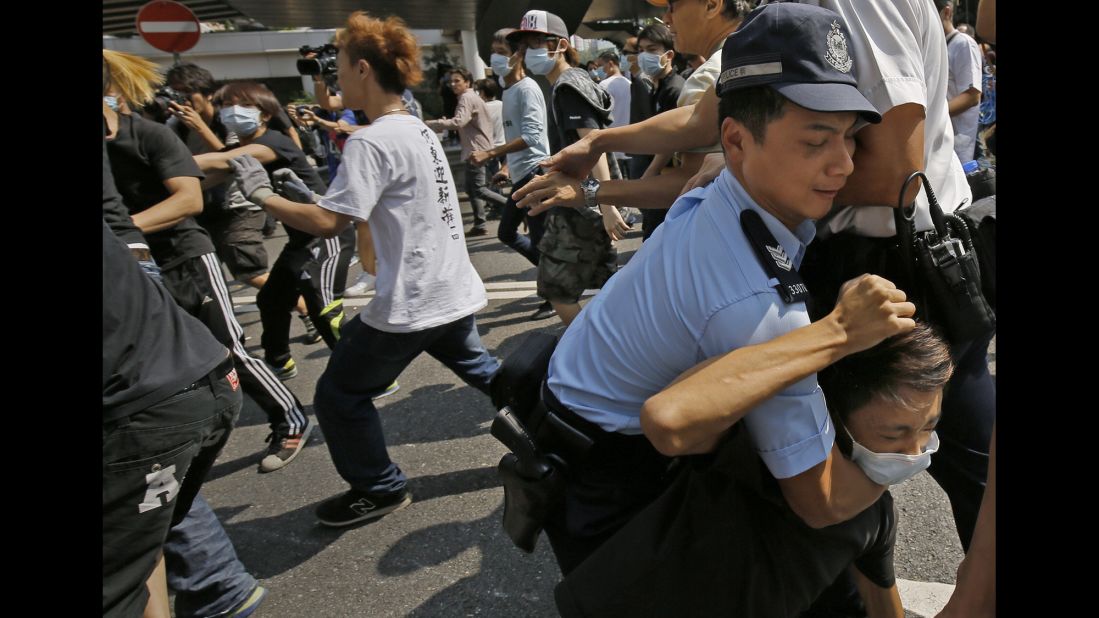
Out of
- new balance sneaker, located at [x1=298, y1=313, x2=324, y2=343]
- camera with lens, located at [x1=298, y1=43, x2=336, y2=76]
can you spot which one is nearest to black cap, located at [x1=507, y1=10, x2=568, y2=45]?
camera with lens, located at [x1=298, y1=43, x2=336, y2=76]

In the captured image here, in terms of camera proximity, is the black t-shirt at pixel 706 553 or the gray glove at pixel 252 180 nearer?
the black t-shirt at pixel 706 553

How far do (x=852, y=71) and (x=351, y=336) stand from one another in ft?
6.66

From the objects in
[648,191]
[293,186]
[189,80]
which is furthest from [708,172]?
[189,80]

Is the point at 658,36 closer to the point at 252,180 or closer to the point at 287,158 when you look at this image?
the point at 287,158

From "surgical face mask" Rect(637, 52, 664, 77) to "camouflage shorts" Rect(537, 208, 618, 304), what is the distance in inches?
85.9

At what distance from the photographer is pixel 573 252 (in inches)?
159

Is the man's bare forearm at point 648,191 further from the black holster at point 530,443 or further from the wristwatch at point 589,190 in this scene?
the black holster at point 530,443

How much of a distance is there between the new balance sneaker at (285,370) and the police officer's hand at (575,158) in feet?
10.6

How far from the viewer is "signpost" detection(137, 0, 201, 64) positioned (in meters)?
7.79

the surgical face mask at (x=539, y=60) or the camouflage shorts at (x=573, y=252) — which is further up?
the surgical face mask at (x=539, y=60)

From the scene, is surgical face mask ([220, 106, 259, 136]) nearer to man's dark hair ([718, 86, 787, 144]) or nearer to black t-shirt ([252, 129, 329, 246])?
black t-shirt ([252, 129, 329, 246])

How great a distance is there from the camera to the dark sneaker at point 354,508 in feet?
9.84

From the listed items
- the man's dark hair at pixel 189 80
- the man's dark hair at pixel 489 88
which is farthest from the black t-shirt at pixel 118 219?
the man's dark hair at pixel 489 88
